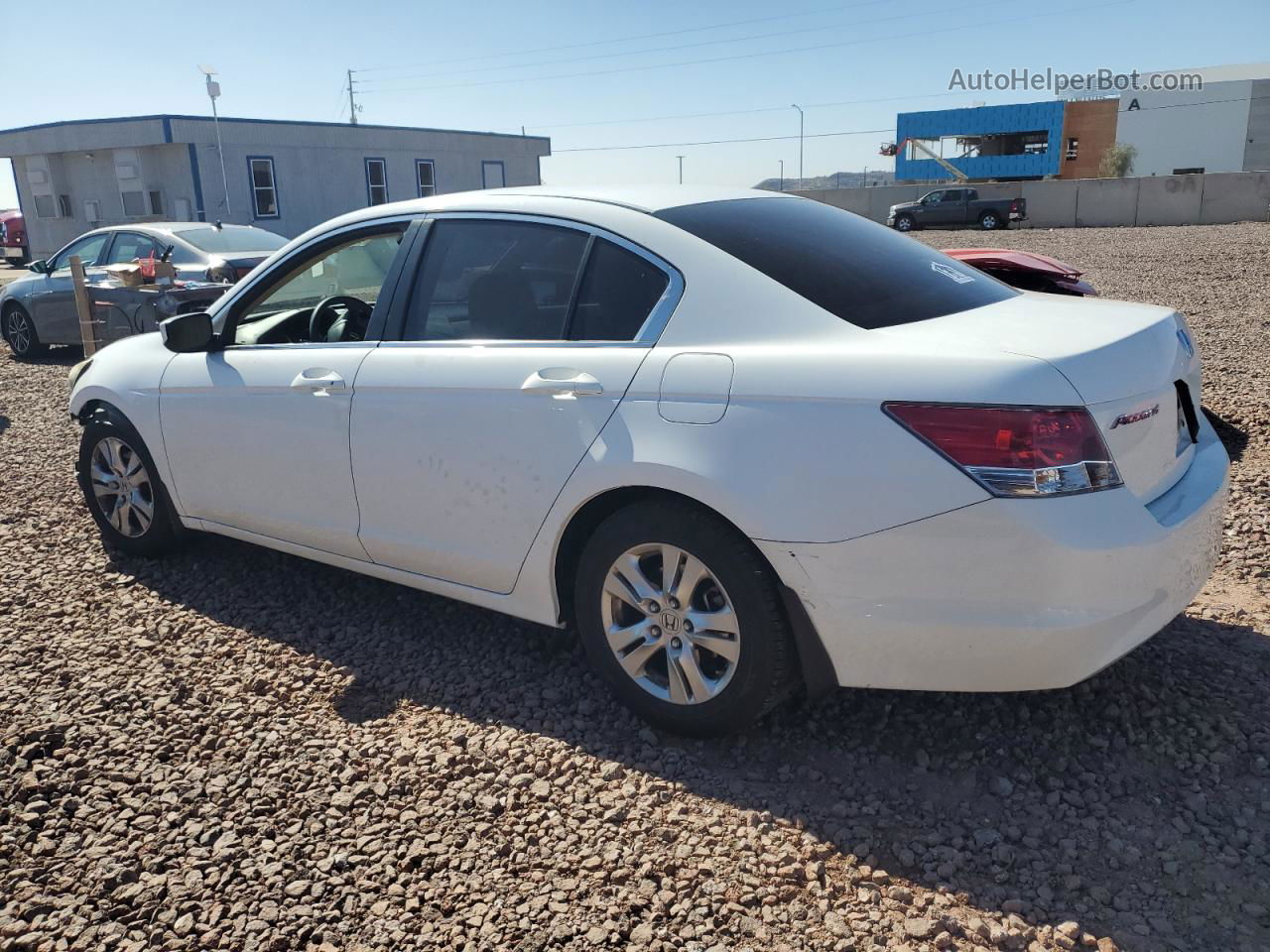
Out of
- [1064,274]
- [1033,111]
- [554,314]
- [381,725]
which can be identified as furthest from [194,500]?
[1033,111]

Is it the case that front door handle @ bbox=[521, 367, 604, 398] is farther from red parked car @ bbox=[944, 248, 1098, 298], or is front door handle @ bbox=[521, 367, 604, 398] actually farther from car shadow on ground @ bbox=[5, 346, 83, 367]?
car shadow on ground @ bbox=[5, 346, 83, 367]

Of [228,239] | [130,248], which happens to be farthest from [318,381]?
[130,248]

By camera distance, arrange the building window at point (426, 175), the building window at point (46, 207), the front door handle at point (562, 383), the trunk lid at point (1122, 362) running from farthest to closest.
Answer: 1. the building window at point (426, 175)
2. the building window at point (46, 207)
3. the front door handle at point (562, 383)
4. the trunk lid at point (1122, 362)

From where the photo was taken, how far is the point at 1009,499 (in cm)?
254

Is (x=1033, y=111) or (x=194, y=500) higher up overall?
(x=1033, y=111)

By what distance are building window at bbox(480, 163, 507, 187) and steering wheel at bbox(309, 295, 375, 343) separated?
31.8 meters

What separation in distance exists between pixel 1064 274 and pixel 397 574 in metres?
5.92

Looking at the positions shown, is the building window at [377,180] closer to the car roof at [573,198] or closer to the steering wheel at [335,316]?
the steering wheel at [335,316]

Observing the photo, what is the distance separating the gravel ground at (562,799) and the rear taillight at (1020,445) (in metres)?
0.96

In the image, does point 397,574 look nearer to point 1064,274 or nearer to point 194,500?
point 194,500

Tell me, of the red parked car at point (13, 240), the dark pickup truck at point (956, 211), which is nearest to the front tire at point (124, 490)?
the dark pickup truck at point (956, 211)

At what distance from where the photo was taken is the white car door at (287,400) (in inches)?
153

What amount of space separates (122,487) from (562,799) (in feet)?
10.2

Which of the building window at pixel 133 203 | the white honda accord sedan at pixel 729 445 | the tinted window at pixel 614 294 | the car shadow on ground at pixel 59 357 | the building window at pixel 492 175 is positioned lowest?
the car shadow on ground at pixel 59 357
